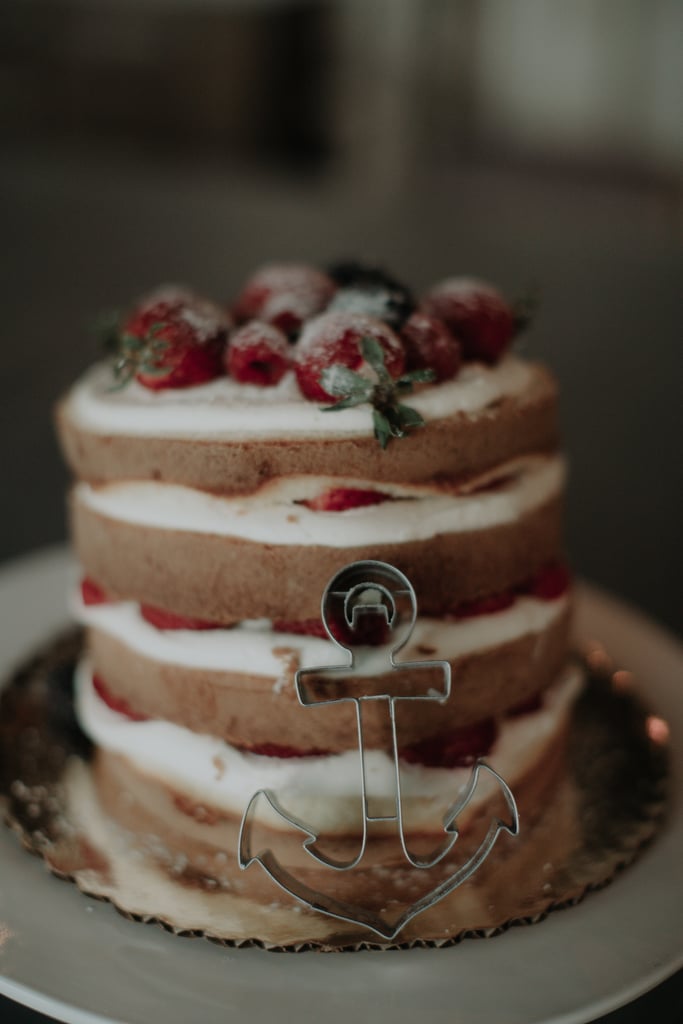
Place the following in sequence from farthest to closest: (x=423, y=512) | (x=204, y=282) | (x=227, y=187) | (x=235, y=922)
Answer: (x=227, y=187), (x=204, y=282), (x=423, y=512), (x=235, y=922)

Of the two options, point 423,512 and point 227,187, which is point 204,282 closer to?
point 227,187

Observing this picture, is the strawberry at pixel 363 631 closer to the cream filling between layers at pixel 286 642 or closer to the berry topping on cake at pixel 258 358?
the cream filling between layers at pixel 286 642

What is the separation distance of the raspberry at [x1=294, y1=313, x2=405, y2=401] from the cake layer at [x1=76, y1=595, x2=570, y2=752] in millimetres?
401

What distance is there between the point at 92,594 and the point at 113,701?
21 centimetres

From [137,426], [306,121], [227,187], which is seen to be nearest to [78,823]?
[137,426]

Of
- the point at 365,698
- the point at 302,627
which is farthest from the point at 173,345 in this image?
the point at 365,698

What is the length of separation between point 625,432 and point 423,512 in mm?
2289

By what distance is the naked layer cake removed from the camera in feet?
5.17

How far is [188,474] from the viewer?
163 centimetres

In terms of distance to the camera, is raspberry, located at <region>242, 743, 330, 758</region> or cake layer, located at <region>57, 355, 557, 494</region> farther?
raspberry, located at <region>242, 743, 330, 758</region>

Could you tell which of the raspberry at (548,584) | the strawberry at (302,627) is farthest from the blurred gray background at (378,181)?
the strawberry at (302,627)

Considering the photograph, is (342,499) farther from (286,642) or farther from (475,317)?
(475,317)

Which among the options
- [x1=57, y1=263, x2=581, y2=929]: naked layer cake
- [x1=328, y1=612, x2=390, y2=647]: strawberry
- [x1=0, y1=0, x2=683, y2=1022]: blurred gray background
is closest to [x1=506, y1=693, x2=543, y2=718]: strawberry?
[x1=57, y1=263, x2=581, y2=929]: naked layer cake

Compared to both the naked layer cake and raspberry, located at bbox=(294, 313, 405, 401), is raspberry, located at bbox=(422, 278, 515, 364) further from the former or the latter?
raspberry, located at bbox=(294, 313, 405, 401)
